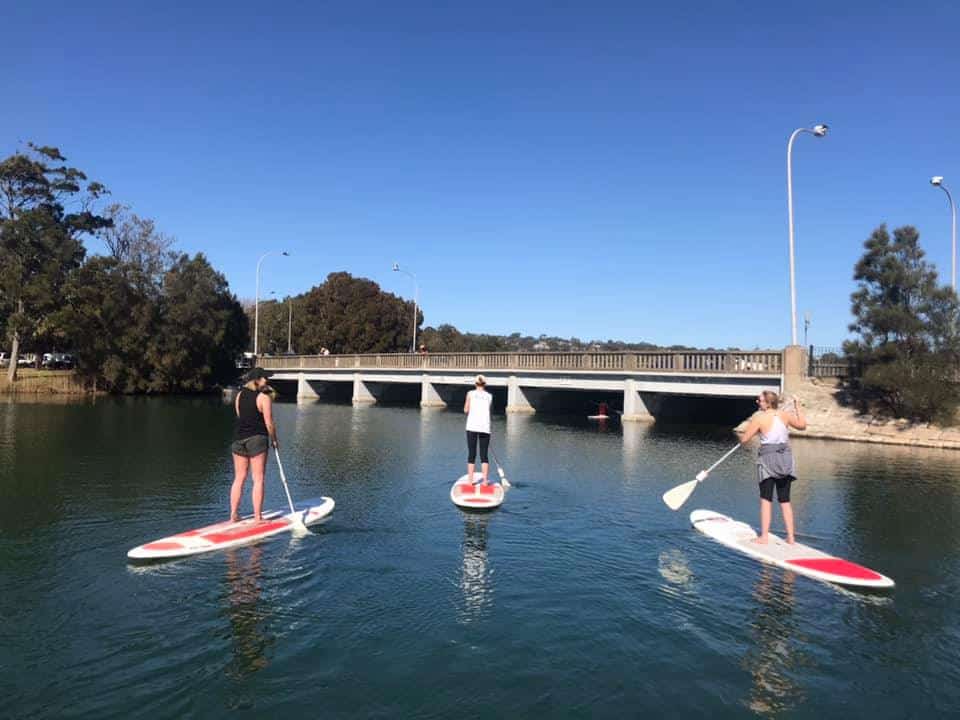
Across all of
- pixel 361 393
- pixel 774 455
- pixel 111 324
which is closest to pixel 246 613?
pixel 774 455

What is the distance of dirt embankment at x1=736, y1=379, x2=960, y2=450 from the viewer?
86.0ft

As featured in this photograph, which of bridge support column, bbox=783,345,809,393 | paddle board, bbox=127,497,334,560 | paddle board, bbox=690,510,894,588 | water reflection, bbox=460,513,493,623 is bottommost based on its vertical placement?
water reflection, bbox=460,513,493,623

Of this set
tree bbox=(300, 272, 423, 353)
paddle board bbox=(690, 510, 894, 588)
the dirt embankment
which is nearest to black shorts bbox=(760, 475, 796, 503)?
paddle board bbox=(690, 510, 894, 588)

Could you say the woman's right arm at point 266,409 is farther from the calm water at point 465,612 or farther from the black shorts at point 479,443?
the black shorts at point 479,443

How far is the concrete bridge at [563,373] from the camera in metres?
31.6

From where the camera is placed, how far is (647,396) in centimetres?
3775

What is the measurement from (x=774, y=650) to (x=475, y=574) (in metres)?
3.57

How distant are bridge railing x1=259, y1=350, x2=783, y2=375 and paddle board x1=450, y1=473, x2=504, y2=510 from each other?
21895 mm

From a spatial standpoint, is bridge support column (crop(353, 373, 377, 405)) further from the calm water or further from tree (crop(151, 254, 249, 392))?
the calm water

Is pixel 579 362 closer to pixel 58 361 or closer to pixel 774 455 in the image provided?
pixel 774 455

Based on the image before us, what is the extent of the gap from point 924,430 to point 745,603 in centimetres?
2404

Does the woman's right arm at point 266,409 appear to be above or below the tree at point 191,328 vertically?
below

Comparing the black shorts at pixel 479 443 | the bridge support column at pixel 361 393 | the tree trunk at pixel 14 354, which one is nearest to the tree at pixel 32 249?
the tree trunk at pixel 14 354

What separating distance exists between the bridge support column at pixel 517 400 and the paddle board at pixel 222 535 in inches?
1269
